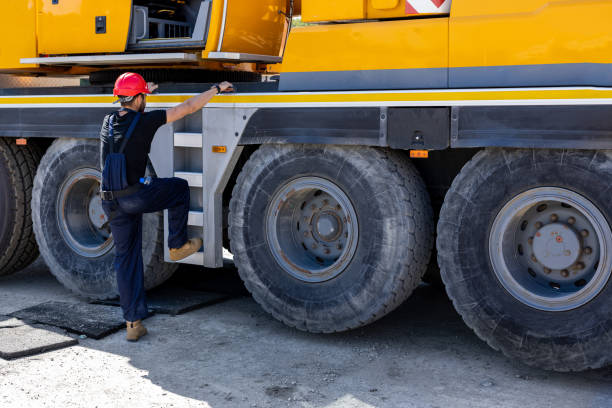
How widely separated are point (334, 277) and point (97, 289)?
7.19ft

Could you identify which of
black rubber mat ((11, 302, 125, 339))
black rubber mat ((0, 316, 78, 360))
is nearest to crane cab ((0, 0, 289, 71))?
black rubber mat ((11, 302, 125, 339))

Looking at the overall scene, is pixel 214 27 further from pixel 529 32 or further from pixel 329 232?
pixel 529 32

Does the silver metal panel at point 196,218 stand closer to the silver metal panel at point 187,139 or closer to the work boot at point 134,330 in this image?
the silver metal panel at point 187,139

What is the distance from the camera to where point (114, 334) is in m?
5.73

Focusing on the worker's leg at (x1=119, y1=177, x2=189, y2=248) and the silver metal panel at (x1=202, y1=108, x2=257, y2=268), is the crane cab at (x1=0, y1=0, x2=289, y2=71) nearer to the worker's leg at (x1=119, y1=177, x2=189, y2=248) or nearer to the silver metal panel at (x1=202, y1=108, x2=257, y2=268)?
the silver metal panel at (x1=202, y1=108, x2=257, y2=268)

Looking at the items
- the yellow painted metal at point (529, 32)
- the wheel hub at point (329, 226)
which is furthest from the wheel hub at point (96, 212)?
the yellow painted metal at point (529, 32)

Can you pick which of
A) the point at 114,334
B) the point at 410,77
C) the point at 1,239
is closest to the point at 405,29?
the point at 410,77

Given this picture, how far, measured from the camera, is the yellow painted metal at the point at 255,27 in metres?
5.94

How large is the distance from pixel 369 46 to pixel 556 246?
171 cm

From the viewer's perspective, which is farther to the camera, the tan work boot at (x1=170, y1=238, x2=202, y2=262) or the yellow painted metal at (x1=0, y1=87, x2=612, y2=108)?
the tan work boot at (x1=170, y1=238, x2=202, y2=262)

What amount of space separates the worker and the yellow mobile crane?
38cm

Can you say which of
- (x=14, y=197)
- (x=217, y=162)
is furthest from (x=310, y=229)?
(x=14, y=197)

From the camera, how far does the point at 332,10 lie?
17.5 feet

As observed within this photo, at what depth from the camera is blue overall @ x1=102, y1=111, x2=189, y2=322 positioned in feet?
18.2
